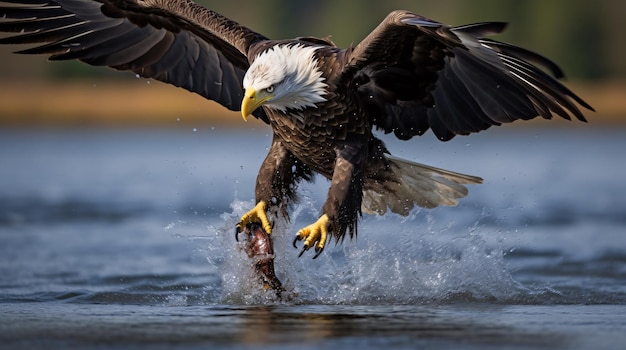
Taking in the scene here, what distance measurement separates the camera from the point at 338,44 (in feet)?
148

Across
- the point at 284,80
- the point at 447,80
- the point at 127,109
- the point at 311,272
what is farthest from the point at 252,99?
the point at 127,109

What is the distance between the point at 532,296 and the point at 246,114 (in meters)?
2.06

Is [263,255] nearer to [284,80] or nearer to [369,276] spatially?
[369,276]

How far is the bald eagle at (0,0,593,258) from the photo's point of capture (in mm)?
6727

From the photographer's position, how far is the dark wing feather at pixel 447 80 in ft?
21.6

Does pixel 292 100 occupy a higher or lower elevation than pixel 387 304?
higher

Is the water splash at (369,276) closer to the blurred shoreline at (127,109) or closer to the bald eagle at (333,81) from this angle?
the bald eagle at (333,81)

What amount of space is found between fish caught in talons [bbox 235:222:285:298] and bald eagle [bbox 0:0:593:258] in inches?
2.0

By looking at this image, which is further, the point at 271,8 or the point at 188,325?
the point at 271,8

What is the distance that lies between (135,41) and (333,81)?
1.68 metres

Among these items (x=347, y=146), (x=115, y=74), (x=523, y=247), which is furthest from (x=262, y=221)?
(x=115, y=74)

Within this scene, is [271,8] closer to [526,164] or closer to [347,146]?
[526,164]

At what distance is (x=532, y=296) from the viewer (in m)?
7.20

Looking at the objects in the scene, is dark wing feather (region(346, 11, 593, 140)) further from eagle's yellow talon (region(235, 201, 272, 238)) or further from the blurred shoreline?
the blurred shoreline
